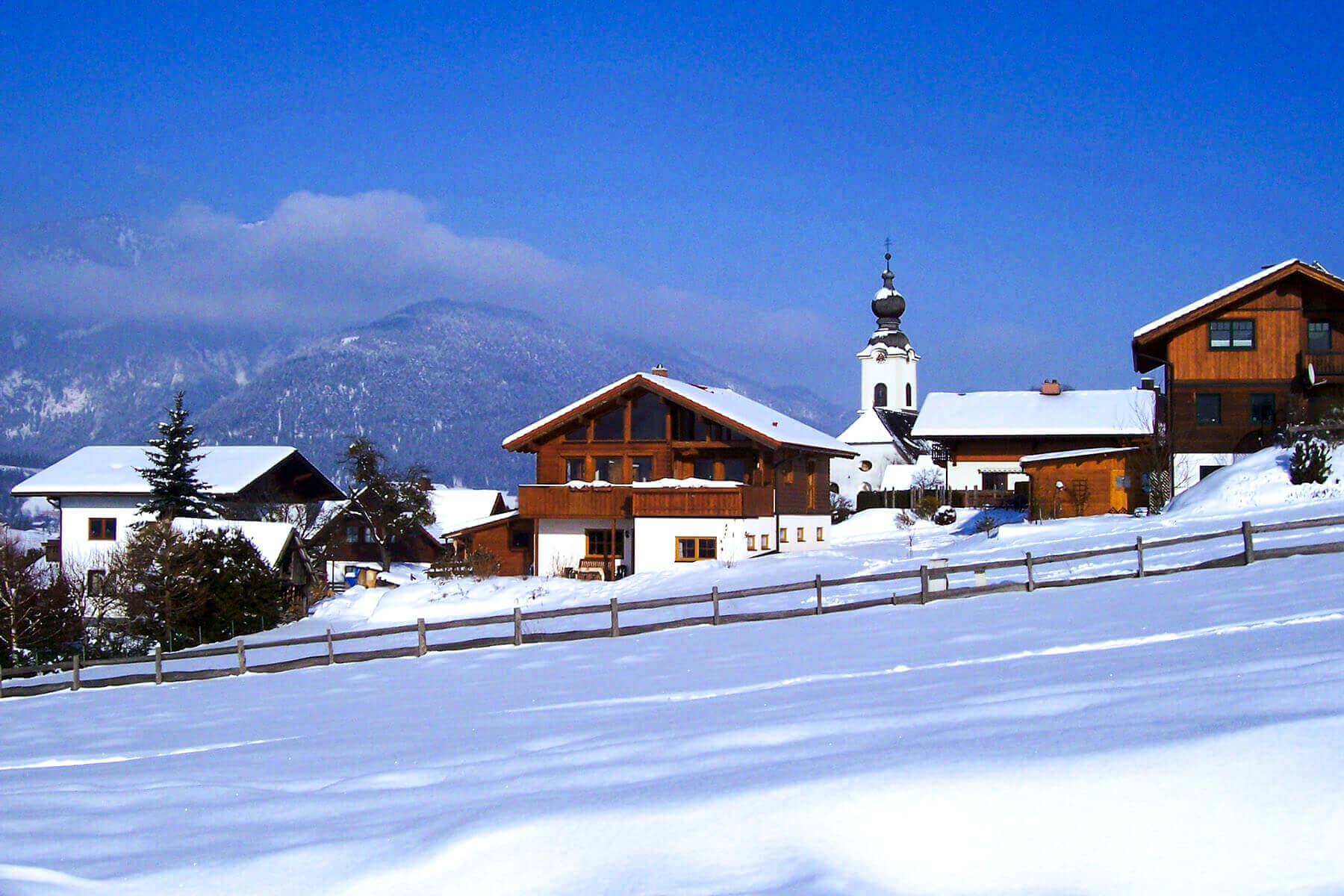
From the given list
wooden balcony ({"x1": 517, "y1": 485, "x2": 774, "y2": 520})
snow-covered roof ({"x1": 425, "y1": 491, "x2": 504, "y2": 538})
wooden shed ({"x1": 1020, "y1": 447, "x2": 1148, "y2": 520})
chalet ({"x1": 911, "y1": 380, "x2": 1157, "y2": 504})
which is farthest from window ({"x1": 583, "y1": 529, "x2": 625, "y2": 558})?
snow-covered roof ({"x1": 425, "y1": 491, "x2": 504, "y2": 538})

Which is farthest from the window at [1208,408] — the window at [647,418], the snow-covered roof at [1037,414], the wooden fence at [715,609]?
the window at [647,418]

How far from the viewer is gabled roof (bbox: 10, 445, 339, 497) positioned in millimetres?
50938

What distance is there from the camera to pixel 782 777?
24.8 feet

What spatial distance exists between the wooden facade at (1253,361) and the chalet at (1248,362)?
0.02 metres

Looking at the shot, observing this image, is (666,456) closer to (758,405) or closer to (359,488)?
(758,405)

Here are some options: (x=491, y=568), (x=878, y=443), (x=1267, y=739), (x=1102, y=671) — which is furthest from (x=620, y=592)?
(x=878, y=443)

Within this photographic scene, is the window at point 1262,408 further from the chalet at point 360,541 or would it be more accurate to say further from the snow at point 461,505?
the snow at point 461,505

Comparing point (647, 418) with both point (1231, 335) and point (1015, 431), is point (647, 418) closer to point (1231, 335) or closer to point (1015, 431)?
point (1231, 335)

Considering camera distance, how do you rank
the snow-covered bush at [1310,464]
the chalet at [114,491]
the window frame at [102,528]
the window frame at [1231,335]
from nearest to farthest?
the snow-covered bush at [1310,464]
the window frame at [1231,335]
the chalet at [114,491]
the window frame at [102,528]

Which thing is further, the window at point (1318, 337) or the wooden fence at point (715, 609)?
the window at point (1318, 337)

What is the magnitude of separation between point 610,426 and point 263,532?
1323 cm

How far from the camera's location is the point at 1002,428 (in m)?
56.4

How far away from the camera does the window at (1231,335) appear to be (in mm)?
37625

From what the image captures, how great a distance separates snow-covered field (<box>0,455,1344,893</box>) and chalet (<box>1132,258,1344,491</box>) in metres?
23.7
